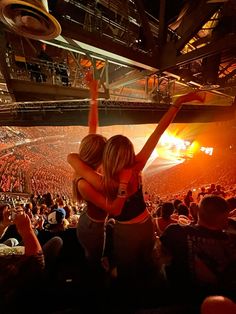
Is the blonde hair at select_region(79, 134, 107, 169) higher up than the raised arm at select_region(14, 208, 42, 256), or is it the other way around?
the blonde hair at select_region(79, 134, 107, 169)

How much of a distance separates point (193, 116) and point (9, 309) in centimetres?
285

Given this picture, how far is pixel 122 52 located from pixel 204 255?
189 cm

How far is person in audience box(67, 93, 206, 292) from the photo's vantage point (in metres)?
1.45

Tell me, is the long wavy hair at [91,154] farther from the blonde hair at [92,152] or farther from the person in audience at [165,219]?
the person in audience at [165,219]

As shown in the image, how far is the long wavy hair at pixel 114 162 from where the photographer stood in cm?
144

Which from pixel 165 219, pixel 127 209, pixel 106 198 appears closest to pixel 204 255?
pixel 127 209

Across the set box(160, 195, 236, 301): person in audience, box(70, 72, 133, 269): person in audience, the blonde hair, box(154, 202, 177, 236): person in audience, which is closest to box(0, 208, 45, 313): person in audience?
box(70, 72, 133, 269): person in audience

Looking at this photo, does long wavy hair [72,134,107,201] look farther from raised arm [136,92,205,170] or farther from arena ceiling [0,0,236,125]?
arena ceiling [0,0,236,125]

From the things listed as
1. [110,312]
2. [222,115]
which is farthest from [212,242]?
[222,115]

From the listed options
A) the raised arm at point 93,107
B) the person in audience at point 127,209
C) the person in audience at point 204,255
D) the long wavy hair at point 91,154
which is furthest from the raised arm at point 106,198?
the raised arm at point 93,107

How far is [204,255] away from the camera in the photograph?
135 centimetres

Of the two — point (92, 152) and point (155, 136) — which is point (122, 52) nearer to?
point (155, 136)

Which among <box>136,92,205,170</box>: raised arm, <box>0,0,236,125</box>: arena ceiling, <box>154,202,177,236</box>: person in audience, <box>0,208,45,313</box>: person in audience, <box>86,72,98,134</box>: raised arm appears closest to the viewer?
<box>0,208,45,313</box>: person in audience

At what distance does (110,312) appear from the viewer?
142 cm
